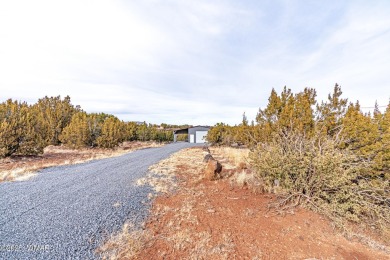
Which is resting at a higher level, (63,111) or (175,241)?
(63,111)

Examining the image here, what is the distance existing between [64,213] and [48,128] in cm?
2260

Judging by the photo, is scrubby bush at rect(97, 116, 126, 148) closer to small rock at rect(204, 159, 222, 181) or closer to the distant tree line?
the distant tree line

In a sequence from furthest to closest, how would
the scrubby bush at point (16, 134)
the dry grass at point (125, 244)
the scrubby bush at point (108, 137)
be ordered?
the scrubby bush at point (108, 137), the scrubby bush at point (16, 134), the dry grass at point (125, 244)

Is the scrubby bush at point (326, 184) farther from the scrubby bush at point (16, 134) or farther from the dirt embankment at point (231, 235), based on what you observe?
the scrubby bush at point (16, 134)

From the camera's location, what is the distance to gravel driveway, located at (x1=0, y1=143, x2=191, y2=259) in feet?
9.63

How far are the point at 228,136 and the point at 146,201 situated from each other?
20068 mm

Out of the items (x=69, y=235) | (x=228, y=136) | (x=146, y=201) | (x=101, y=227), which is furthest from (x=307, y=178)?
(x=228, y=136)

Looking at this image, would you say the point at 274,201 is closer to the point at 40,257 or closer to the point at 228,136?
the point at 40,257

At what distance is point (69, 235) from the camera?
10.7 feet

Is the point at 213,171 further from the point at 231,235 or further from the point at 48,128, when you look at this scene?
the point at 48,128

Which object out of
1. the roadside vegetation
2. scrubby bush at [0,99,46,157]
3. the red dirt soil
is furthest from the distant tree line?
the roadside vegetation

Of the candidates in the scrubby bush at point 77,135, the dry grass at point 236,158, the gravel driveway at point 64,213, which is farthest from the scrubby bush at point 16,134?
the dry grass at point 236,158

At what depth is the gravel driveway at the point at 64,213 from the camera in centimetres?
294

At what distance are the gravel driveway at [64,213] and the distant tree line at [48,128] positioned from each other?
9105mm
